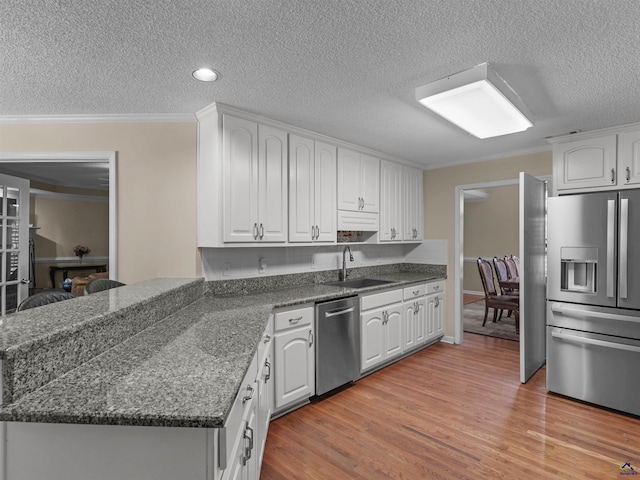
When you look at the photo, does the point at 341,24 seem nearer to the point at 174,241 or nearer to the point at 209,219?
the point at 209,219

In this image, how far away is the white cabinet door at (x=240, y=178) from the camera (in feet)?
8.54

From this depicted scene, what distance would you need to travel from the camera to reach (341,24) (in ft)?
5.21

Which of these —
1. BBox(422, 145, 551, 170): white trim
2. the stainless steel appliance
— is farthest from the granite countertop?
BBox(422, 145, 551, 170): white trim

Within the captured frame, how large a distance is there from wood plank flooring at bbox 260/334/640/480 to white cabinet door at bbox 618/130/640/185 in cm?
190

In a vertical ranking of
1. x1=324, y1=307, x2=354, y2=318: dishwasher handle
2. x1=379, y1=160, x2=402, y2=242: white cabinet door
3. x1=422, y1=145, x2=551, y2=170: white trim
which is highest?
x1=422, y1=145, x2=551, y2=170: white trim

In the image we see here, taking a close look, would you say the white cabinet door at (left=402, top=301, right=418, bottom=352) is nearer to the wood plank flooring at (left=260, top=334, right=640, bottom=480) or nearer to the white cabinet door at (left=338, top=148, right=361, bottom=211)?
the wood plank flooring at (left=260, top=334, right=640, bottom=480)

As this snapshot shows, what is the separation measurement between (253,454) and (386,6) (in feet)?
6.82

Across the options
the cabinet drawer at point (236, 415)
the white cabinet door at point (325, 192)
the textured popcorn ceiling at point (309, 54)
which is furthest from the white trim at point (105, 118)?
the cabinet drawer at point (236, 415)

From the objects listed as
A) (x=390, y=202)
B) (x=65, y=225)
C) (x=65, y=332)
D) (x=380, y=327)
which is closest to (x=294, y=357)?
(x=380, y=327)

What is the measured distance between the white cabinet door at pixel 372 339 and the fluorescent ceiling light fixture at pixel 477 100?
185 centimetres

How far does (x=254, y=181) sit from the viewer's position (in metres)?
2.78

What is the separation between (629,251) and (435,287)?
1994mm

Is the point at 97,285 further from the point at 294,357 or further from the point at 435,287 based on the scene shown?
the point at 435,287

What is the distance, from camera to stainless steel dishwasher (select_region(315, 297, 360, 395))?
9.26 feet
